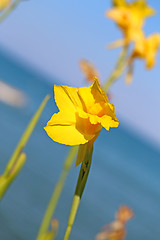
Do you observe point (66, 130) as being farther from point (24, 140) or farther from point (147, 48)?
point (147, 48)

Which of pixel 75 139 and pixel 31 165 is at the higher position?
pixel 31 165

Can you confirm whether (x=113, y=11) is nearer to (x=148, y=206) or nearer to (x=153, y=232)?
(x=153, y=232)

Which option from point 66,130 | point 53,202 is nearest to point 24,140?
point 66,130

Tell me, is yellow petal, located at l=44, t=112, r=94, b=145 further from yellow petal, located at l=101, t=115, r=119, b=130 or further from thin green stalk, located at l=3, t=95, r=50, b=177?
thin green stalk, located at l=3, t=95, r=50, b=177

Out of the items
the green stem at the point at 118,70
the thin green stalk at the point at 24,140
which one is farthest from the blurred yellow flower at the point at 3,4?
the thin green stalk at the point at 24,140

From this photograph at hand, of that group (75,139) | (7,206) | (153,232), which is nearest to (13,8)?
(75,139)

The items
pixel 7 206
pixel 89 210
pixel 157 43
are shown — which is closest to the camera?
pixel 157 43
